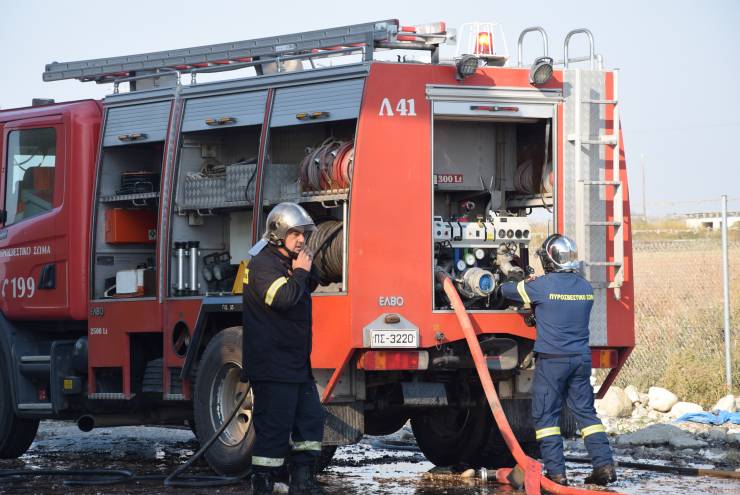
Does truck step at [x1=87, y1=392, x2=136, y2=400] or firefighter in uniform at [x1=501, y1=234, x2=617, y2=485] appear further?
truck step at [x1=87, y1=392, x2=136, y2=400]

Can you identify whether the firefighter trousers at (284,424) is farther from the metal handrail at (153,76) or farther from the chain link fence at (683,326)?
the chain link fence at (683,326)

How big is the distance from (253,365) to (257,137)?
129 inches

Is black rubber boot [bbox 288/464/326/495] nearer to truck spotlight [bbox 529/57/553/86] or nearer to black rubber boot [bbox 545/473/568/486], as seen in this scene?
black rubber boot [bbox 545/473/568/486]

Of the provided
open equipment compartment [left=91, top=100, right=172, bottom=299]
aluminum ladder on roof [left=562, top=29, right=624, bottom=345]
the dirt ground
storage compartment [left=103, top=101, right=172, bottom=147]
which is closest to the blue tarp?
the dirt ground

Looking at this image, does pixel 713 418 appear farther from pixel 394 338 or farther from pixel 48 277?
pixel 48 277

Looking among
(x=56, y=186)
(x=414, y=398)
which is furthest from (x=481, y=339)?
(x=56, y=186)

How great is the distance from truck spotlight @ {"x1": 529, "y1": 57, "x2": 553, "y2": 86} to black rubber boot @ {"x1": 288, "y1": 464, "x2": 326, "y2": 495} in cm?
334

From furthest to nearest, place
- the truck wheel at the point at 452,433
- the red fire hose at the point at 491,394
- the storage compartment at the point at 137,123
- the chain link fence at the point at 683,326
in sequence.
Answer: the chain link fence at the point at 683,326 < the storage compartment at the point at 137,123 < the truck wheel at the point at 452,433 < the red fire hose at the point at 491,394

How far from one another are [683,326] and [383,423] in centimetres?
748

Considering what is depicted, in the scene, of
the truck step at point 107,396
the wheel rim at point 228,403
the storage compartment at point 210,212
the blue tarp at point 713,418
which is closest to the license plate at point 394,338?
the wheel rim at point 228,403

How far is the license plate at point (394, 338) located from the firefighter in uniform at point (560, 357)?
2.59 ft

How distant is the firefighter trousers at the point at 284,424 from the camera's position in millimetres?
7797

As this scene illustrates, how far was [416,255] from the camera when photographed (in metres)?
8.92

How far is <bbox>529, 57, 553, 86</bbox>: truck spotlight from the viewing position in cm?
924
